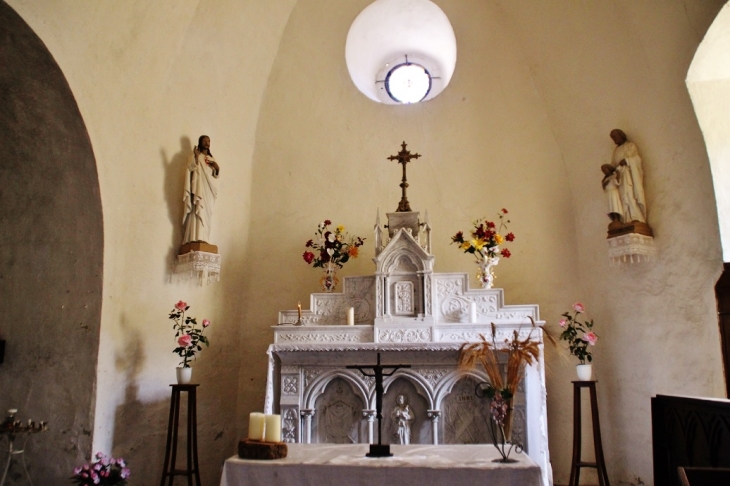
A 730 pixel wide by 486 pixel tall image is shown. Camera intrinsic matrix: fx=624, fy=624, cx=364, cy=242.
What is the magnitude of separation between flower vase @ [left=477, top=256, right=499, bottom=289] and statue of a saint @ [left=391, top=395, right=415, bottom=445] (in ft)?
5.31

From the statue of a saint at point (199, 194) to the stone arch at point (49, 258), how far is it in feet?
3.74

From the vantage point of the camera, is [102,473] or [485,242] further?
[485,242]

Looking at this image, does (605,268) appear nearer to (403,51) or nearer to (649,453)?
(649,453)

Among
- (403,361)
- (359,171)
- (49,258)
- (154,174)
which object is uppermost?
(359,171)

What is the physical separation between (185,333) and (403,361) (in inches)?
94.1

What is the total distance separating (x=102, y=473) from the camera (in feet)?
16.5

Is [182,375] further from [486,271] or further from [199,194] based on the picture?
[486,271]

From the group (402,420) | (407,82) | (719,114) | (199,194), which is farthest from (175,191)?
(719,114)

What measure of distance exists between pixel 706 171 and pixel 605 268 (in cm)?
173

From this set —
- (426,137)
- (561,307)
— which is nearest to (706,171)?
(561,307)

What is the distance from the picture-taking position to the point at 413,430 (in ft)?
21.2

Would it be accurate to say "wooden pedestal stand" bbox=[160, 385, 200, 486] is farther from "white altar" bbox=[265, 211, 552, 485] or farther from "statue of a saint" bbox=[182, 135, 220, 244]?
"statue of a saint" bbox=[182, 135, 220, 244]

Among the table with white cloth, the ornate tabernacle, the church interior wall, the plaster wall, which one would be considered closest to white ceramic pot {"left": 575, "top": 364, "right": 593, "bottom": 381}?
the ornate tabernacle

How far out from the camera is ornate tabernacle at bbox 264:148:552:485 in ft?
21.0
